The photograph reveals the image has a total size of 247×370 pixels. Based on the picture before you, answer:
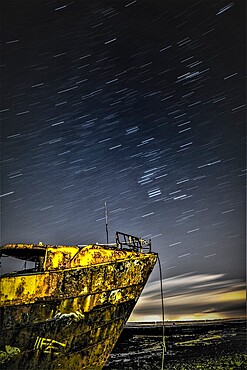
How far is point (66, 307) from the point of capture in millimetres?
3617

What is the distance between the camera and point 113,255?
4.07m

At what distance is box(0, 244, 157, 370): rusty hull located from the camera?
3379 mm

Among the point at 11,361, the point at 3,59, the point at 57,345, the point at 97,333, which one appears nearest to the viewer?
the point at 11,361

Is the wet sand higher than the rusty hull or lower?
lower

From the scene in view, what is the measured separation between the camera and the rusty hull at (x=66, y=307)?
3.38m

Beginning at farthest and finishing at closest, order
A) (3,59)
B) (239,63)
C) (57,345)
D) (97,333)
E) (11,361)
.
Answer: (239,63)
(3,59)
(97,333)
(57,345)
(11,361)

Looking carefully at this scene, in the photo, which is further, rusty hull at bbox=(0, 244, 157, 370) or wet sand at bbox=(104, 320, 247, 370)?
wet sand at bbox=(104, 320, 247, 370)

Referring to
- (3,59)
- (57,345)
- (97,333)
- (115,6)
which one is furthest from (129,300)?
(115,6)

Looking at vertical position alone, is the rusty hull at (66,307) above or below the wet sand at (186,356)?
above

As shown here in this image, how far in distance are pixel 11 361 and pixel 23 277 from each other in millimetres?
703

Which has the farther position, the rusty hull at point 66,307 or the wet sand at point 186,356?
the wet sand at point 186,356

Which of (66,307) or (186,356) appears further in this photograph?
(186,356)

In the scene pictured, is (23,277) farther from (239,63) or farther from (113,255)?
(239,63)

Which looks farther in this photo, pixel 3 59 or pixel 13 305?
pixel 3 59
